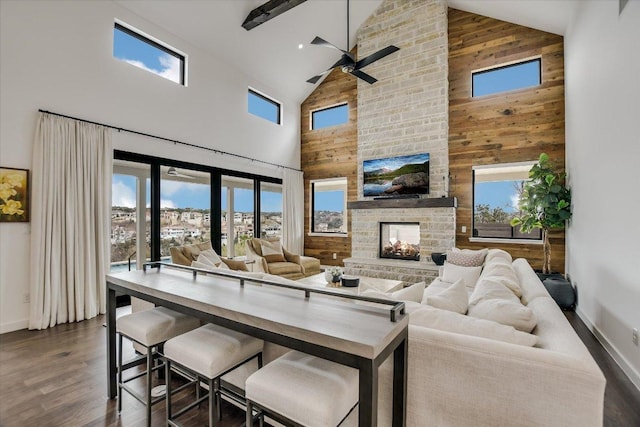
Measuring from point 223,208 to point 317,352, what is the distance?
540cm

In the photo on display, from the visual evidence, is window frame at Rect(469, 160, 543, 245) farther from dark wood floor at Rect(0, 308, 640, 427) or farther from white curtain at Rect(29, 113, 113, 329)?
white curtain at Rect(29, 113, 113, 329)

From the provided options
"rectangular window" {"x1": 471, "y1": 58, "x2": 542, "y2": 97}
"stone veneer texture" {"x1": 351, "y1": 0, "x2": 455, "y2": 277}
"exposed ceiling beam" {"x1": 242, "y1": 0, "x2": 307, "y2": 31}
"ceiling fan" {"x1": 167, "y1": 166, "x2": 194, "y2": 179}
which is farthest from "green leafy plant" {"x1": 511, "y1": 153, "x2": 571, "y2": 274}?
"ceiling fan" {"x1": 167, "y1": 166, "x2": 194, "y2": 179}

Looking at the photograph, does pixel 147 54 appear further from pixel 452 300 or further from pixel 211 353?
pixel 452 300

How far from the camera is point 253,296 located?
5.25ft

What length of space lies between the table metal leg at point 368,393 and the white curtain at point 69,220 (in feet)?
13.7

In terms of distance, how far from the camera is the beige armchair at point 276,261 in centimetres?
542

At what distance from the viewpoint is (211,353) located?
1489mm

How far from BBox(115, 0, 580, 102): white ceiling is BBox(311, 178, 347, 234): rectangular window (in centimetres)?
240

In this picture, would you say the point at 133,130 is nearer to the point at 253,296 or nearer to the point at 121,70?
the point at 121,70

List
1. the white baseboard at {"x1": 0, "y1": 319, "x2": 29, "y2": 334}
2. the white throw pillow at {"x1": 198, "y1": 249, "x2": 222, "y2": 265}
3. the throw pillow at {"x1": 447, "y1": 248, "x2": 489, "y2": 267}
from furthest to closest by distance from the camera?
the white throw pillow at {"x1": 198, "y1": 249, "x2": 222, "y2": 265} → the throw pillow at {"x1": 447, "y1": 248, "x2": 489, "y2": 267} → the white baseboard at {"x1": 0, "y1": 319, "x2": 29, "y2": 334}

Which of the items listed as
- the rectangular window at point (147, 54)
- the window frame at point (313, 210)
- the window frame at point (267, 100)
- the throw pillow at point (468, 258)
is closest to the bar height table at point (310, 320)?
the throw pillow at point (468, 258)

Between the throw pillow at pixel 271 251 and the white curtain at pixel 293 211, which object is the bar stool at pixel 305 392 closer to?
the throw pillow at pixel 271 251

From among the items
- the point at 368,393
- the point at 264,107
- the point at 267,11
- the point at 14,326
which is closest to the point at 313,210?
the point at 264,107

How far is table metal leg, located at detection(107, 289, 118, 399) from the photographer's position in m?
2.10
